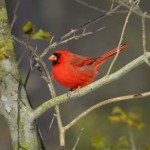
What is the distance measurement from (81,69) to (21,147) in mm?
1532

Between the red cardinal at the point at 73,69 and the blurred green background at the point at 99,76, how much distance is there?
3721mm

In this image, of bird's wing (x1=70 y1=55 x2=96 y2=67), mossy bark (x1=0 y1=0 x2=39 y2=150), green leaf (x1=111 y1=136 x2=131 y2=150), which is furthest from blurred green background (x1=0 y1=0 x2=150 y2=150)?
mossy bark (x1=0 y1=0 x2=39 y2=150)

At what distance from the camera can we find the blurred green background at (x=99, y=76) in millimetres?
8453

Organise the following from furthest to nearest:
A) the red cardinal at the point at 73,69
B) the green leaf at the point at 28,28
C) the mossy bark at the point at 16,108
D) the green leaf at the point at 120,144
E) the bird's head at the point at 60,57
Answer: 1. the bird's head at the point at 60,57
2. the red cardinal at the point at 73,69
3. the green leaf at the point at 120,144
4. the mossy bark at the point at 16,108
5. the green leaf at the point at 28,28

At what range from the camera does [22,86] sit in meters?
2.83

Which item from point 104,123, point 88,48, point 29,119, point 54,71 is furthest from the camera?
point 88,48

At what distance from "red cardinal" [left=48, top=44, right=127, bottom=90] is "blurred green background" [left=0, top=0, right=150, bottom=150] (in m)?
3.72

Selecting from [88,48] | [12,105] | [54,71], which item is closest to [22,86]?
[12,105]

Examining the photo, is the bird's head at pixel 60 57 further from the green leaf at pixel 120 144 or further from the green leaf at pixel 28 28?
the green leaf at pixel 28 28

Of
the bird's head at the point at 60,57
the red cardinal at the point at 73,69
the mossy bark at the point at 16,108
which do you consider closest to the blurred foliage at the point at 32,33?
the mossy bark at the point at 16,108

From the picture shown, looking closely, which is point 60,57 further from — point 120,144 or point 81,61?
point 120,144

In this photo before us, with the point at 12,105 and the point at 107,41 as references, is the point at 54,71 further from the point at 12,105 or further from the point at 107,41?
the point at 107,41

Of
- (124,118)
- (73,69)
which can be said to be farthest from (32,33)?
(73,69)

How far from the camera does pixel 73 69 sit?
423cm
